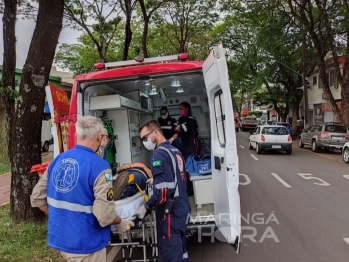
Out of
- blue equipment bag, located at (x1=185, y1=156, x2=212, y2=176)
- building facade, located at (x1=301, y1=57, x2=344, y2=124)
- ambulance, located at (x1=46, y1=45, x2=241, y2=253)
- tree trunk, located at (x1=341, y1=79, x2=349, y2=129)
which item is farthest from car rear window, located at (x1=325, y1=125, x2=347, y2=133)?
blue equipment bag, located at (x1=185, y1=156, x2=212, y2=176)

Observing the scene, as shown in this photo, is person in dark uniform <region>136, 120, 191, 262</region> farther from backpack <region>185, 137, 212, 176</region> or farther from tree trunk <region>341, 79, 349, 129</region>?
tree trunk <region>341, 79, 349, 129</region>

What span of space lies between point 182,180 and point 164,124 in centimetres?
391

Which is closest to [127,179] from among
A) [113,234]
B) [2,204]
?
[113,234]

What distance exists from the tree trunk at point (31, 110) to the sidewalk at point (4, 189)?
92.8 inches

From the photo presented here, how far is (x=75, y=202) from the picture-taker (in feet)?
8.12

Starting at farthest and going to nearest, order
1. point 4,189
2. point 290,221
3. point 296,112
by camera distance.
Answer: point 296,112 < point 4,189 < point 290,221

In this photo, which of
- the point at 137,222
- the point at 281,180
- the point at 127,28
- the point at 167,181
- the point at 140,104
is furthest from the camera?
the point at 127,28

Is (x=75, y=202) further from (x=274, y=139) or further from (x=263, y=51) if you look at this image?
(x=263, y=51)

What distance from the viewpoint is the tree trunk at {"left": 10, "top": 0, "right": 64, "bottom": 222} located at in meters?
5.17

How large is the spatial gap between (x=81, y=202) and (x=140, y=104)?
197 inches

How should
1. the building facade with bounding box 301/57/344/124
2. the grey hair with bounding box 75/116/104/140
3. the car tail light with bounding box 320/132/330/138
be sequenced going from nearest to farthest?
the grey hair with bounding box 75/116/104/140 < the car tail light with bounding box 320/132/330/138 < the building facade with bounding box 301/57/344/124

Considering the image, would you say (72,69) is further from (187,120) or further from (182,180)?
(182,180)

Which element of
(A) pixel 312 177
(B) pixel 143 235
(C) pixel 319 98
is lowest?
(A) pixel 312 177

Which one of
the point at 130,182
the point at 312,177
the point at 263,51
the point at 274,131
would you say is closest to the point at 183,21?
the point at 263,51
